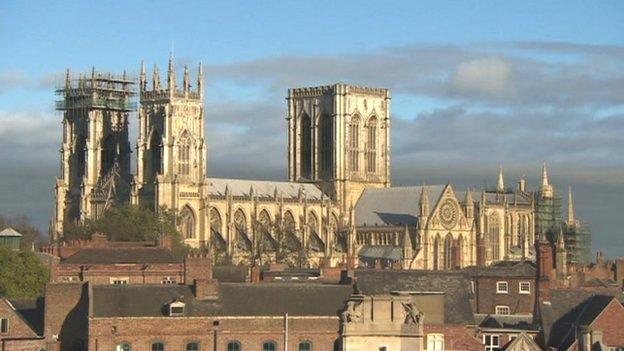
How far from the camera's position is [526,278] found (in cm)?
8931

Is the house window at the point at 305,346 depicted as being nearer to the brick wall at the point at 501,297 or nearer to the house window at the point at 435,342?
the house window at the point at 435,342

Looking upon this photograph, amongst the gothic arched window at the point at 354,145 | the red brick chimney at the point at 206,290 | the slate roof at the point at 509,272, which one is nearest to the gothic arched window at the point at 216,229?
the gothic arched window at the point at 354,145

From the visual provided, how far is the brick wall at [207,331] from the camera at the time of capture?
244 ft

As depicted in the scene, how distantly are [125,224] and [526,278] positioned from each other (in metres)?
64.0

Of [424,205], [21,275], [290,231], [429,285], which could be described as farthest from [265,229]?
[429,285]

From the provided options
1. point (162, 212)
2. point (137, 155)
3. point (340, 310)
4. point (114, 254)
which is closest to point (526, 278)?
point (340, 310)

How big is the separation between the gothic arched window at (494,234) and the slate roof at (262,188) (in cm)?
1880

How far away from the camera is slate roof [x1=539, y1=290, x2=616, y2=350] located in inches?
2980

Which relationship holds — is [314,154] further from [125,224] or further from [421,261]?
[125,224]

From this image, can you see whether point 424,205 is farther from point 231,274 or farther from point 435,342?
point 435,342

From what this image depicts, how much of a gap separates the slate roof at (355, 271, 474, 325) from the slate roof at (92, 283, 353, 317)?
2.15 m

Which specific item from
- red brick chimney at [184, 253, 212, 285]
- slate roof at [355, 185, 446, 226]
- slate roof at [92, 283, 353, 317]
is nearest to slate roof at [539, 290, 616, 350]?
slate roof at [92, 283, 353, 317]

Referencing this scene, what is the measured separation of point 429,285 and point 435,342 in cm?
619

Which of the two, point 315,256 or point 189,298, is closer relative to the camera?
point 189,298
